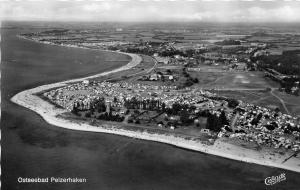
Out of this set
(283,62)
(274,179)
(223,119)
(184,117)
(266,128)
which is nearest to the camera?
(274,179)

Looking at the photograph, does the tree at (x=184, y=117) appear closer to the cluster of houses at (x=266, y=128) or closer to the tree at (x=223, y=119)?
the tree at (x=223, y=119)

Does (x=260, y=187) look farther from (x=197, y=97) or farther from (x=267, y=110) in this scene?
(x=197, y=97)

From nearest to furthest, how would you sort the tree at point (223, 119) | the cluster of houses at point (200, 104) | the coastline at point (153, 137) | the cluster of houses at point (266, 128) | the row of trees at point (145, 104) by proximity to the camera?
the coastline at point (153, 137)
the cluster of houses at point (266, 128)
the cluster of houses at point (200, 104)
the tree at point (223, 119)
the row of trees at point (145, 104)

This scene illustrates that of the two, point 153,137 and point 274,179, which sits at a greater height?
point 153,137

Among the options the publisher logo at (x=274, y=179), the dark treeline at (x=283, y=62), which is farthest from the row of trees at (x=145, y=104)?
the dark treeline at (x=283, y=62)

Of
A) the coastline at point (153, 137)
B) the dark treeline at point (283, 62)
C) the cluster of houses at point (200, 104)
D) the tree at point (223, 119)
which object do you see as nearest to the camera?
the coastline at point (153, 137)

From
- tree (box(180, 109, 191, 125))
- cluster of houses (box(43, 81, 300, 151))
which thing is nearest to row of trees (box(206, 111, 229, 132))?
cluster of houses (box(43, 81, 300, 151))

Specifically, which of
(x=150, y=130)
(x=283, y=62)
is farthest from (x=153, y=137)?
(x=283, y=62)

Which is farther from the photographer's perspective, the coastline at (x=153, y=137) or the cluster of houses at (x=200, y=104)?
the cluster of houses at (x=200, y=104)

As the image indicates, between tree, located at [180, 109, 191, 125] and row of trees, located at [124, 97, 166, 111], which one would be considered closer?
tree, located at [180, 109, 191, 125]

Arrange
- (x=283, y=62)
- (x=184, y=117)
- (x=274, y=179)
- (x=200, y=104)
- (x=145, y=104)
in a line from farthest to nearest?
(x=283, y=62)
(x=200, y=104)
(x=145, y=104)
(x=184, y=117)
(x=274, y=179)

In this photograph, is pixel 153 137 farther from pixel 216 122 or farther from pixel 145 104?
pixel 145 104

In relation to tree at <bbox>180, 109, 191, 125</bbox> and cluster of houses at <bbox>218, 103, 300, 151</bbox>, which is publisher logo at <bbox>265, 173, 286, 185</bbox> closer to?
cluster of houses at <bbox>218, 103, 300, 151</bbox>

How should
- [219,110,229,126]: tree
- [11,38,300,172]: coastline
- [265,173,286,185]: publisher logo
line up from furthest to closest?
[219,110,229,126]: tree, [11,38,300,172]: coastline, [265,173,286,185]: publisher logo
